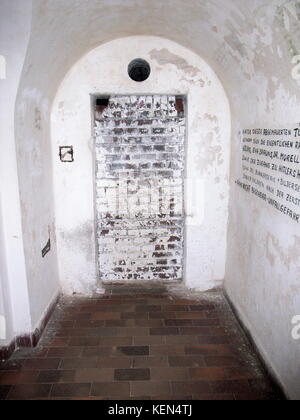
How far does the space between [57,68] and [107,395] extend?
133 inches

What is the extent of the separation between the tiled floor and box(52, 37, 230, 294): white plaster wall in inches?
21.1

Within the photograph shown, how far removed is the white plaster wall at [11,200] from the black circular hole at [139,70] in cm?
164

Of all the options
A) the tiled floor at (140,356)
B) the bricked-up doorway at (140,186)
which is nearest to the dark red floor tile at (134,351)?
the tiled floor at (140,356)

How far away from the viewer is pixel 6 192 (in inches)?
130

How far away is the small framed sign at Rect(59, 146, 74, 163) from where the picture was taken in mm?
4410

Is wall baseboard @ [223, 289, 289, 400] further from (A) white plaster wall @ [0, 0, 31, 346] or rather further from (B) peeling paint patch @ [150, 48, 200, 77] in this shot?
(B) peeling paint patch @ [150, 48, 200, 77]

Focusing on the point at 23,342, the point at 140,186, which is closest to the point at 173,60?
the point at 140,186

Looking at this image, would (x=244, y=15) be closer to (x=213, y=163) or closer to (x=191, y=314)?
(x=213, y=163)

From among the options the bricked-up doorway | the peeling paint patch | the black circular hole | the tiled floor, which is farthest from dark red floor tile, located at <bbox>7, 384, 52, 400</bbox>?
the peeling paint patch

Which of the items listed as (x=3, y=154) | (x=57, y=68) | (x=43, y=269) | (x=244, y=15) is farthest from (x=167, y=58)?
(x=43, y=269)

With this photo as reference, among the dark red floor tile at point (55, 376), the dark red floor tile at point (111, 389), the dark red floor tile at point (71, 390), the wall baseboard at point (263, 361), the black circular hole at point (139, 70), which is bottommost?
the dark red floor tile at point (111, 389)

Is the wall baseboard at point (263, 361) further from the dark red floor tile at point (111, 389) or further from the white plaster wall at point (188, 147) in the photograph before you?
the dark red floor tile at point (111, 389)

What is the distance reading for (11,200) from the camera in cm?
333

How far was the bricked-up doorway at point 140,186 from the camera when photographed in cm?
444
